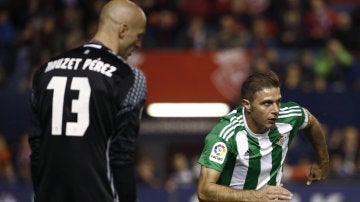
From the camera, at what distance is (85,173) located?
516 cm

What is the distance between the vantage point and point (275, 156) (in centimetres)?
669

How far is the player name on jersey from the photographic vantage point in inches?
202

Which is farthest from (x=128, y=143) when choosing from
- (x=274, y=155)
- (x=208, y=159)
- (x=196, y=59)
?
(x=196, y=59)

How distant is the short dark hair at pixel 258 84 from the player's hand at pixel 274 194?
74cm

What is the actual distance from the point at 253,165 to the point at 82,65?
6.11ft

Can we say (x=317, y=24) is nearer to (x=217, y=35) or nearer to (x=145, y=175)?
(x=217, y=35)

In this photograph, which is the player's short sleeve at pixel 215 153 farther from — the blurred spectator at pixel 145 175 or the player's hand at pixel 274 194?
the blurred spectator at pixel 145 175

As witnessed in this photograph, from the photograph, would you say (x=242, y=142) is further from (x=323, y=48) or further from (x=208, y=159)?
(x=323, y=48)

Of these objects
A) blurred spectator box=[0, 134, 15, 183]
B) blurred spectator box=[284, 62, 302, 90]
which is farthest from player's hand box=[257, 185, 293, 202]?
blurred spectator box=[284, 62, 302, 90]

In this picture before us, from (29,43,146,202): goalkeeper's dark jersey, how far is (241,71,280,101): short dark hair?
4.42 ft

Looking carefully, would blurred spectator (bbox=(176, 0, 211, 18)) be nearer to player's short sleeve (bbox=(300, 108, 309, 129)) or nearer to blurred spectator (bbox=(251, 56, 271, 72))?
blurred spectator (bbox=(251, 56, 271, 72))

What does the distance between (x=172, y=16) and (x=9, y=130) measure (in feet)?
11.2

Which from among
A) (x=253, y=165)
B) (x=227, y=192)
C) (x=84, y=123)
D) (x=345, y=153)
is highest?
(x=84, y=123)

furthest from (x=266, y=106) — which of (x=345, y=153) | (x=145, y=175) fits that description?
(x=345, y=153)
